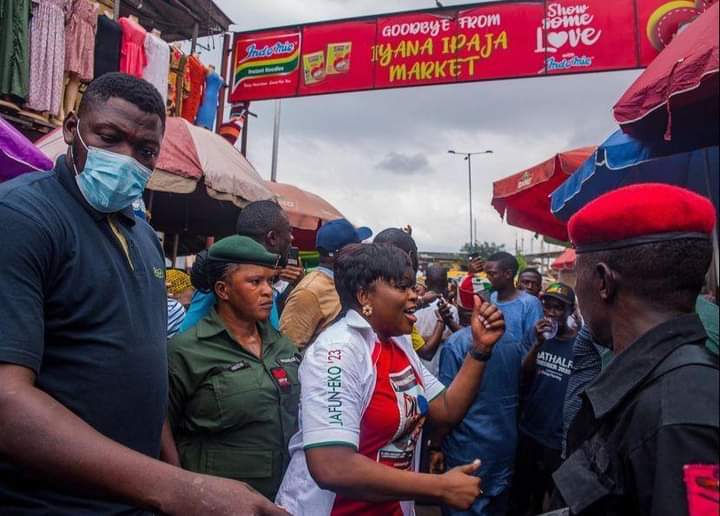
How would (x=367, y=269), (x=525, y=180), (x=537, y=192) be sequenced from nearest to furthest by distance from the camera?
(x=367, y=269)
(x=525, y=180)
(x=537, y=192)

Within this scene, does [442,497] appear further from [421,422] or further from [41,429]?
[41,429]

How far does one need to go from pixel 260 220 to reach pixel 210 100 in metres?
5.78

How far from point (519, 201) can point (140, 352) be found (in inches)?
198

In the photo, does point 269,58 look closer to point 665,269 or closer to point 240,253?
point 240,253

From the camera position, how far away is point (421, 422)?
199 cm

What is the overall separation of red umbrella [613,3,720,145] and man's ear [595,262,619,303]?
122 centimetres

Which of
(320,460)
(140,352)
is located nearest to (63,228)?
(140,352)

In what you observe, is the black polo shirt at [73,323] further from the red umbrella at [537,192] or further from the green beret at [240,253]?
the red umbrella at [537,192]

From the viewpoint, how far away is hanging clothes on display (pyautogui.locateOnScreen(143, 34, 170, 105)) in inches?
264

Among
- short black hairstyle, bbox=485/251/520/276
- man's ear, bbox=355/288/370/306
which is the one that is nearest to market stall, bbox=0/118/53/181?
man's ear, bbox=355/288/370/306

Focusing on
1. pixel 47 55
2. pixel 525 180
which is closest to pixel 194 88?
pixel 47 55

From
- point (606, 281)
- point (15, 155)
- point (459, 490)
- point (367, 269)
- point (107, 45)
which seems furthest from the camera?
point (107, 45)

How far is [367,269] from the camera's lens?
199cm

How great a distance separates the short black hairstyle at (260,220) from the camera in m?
3.30
